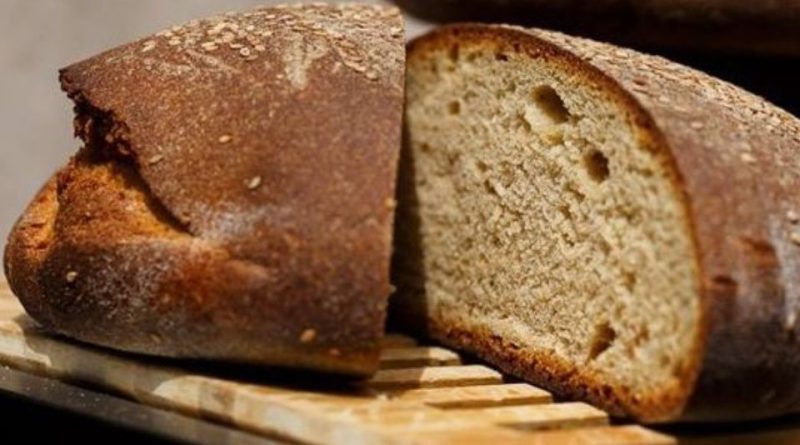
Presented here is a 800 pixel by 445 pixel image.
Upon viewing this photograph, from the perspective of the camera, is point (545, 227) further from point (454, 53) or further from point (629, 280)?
point (454, 53)

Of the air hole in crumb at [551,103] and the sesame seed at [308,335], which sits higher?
the air hole in crumb at [551,103]

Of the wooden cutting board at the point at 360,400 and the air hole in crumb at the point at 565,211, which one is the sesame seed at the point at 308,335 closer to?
the wooden cutting board at the point at 360,400

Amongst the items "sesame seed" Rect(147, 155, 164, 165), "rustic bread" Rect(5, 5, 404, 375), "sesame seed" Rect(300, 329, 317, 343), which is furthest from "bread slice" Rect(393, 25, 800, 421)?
"sesame seed" Rect(147, 155, 164, 165)

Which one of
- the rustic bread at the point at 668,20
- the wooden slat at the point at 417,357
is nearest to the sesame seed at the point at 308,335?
the wooden slat at the point at 417,357

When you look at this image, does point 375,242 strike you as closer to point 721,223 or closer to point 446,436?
point 446,436

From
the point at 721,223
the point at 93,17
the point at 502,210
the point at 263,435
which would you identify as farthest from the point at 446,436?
the point at 93,17

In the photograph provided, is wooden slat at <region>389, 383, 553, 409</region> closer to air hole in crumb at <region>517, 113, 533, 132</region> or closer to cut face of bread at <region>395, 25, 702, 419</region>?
cut face of bread at <region>395, 25, 702, 419</region>

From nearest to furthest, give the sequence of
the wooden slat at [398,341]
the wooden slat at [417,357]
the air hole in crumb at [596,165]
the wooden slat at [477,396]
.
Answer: the wooden slat at [477,396] < the air hole in crumb at [596,165] < the wooden slat at [417,357] < the wooden slat at [398,341]
